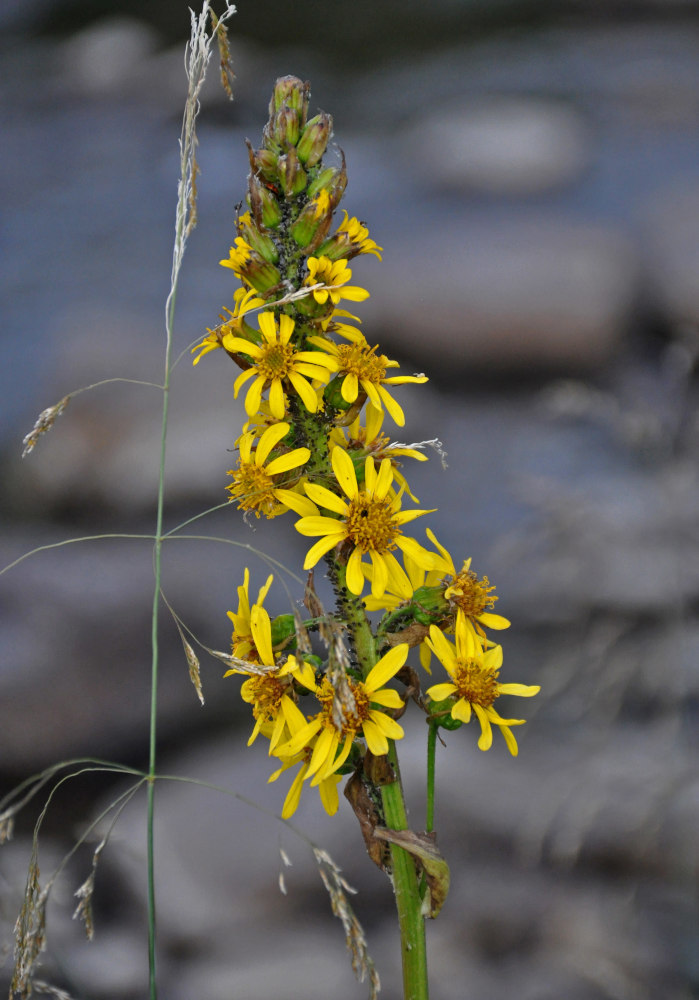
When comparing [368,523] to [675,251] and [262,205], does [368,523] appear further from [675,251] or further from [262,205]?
[675,251]

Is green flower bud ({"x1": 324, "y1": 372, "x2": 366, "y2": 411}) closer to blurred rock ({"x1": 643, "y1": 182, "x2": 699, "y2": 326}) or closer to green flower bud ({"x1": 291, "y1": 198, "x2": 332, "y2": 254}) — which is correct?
green flower bud ({"x1": 291, "y1": 198, "x2": 332, "y2": 254})

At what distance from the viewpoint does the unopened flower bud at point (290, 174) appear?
43cm

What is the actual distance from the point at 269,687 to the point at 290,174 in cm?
29

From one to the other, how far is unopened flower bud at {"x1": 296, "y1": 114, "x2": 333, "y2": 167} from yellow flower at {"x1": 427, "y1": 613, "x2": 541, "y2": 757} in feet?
0.92

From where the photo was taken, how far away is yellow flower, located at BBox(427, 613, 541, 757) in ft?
1.43

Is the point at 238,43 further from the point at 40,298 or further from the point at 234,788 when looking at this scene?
the point at 234,788

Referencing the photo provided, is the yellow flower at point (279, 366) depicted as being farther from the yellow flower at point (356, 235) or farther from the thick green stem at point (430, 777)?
the thick green stem at point (430, 777)

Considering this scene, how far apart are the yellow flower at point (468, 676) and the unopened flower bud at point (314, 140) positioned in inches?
11.0

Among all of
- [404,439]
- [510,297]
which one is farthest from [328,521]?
[510,297]

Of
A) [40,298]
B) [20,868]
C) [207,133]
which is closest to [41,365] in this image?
[40,298]

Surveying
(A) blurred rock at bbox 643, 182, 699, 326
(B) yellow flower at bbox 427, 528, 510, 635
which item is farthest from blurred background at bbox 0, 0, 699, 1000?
(B) yellow flower at bbox 427, 528, 510, 635

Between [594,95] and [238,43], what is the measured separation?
1.53ft

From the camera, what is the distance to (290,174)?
433 millimetres

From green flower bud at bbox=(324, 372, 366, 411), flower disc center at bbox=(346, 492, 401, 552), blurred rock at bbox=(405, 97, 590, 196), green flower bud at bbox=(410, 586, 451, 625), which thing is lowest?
green flower bud at bbox=(410, 586, 451, 625)
